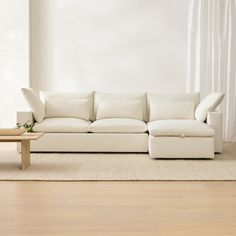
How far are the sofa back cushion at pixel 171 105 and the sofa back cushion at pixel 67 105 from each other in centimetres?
86

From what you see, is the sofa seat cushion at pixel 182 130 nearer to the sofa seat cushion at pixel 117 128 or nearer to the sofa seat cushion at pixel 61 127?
the sofa seat cushion at pixel 117 128

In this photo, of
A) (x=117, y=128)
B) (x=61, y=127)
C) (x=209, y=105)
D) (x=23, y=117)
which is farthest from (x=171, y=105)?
(x=23, y=117)

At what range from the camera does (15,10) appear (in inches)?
321

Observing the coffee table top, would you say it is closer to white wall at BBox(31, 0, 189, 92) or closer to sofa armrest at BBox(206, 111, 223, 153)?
sofa armrest at BBox(206, 111, 223, 153)

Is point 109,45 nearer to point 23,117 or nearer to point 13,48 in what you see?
point 13,48

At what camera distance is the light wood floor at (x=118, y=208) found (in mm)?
3299

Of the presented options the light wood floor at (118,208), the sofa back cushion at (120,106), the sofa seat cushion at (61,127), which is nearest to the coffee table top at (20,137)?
the light wood floor at (118,208)

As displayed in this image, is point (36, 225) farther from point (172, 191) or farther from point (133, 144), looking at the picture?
point (133, 144)

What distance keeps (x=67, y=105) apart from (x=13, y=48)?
1.75 meters

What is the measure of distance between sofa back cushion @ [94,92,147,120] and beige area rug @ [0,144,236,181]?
793 millimetres

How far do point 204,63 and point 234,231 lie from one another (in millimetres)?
5080

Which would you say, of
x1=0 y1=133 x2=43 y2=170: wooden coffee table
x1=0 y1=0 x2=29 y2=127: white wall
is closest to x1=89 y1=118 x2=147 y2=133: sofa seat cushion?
x1=0 y1=133 x2=43 y2=170: wooden coffee table

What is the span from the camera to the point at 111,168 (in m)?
5.48

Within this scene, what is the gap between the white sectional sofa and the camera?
610 cm
